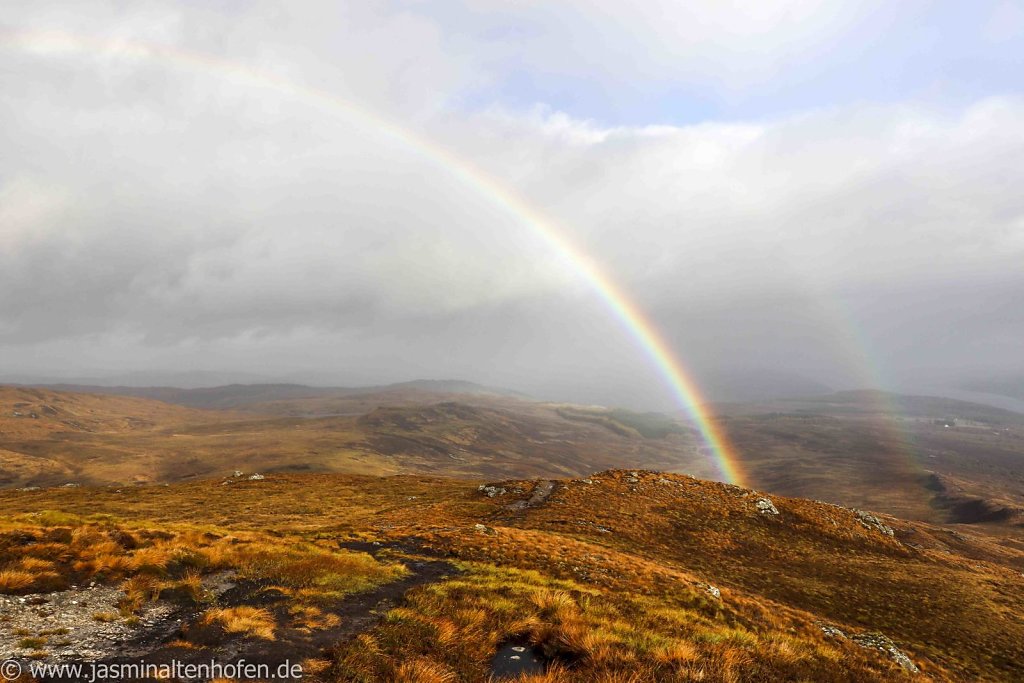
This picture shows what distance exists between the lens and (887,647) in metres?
21.8

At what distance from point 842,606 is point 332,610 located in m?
33.4

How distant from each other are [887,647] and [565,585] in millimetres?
16929

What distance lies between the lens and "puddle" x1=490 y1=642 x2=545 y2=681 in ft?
37.0

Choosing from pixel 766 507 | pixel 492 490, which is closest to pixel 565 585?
pixel 492 490

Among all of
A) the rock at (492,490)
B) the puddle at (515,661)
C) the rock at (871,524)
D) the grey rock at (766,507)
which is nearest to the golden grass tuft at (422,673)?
the puddle at (515,661)

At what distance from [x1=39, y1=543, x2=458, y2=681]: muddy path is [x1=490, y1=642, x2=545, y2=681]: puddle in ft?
13.7

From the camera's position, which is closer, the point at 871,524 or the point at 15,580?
the point at 15,580

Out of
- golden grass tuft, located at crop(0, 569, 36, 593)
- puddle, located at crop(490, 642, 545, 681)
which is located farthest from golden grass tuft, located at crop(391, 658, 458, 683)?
golden grass tuft, located at crop(0, 569, 36, 593)

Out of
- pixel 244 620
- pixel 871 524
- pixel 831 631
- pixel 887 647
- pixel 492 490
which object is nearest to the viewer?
pixel 244 620

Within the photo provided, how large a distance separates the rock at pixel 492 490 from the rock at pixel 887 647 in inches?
1439

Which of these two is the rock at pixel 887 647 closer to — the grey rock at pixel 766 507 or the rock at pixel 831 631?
the rock at pixel 831 631

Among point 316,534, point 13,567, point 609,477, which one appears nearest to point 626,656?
point 13,567

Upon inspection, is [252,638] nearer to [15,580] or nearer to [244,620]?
[244,620]

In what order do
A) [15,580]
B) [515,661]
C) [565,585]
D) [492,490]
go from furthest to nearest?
[492,490], [565,585], [15,580], [515,661]
